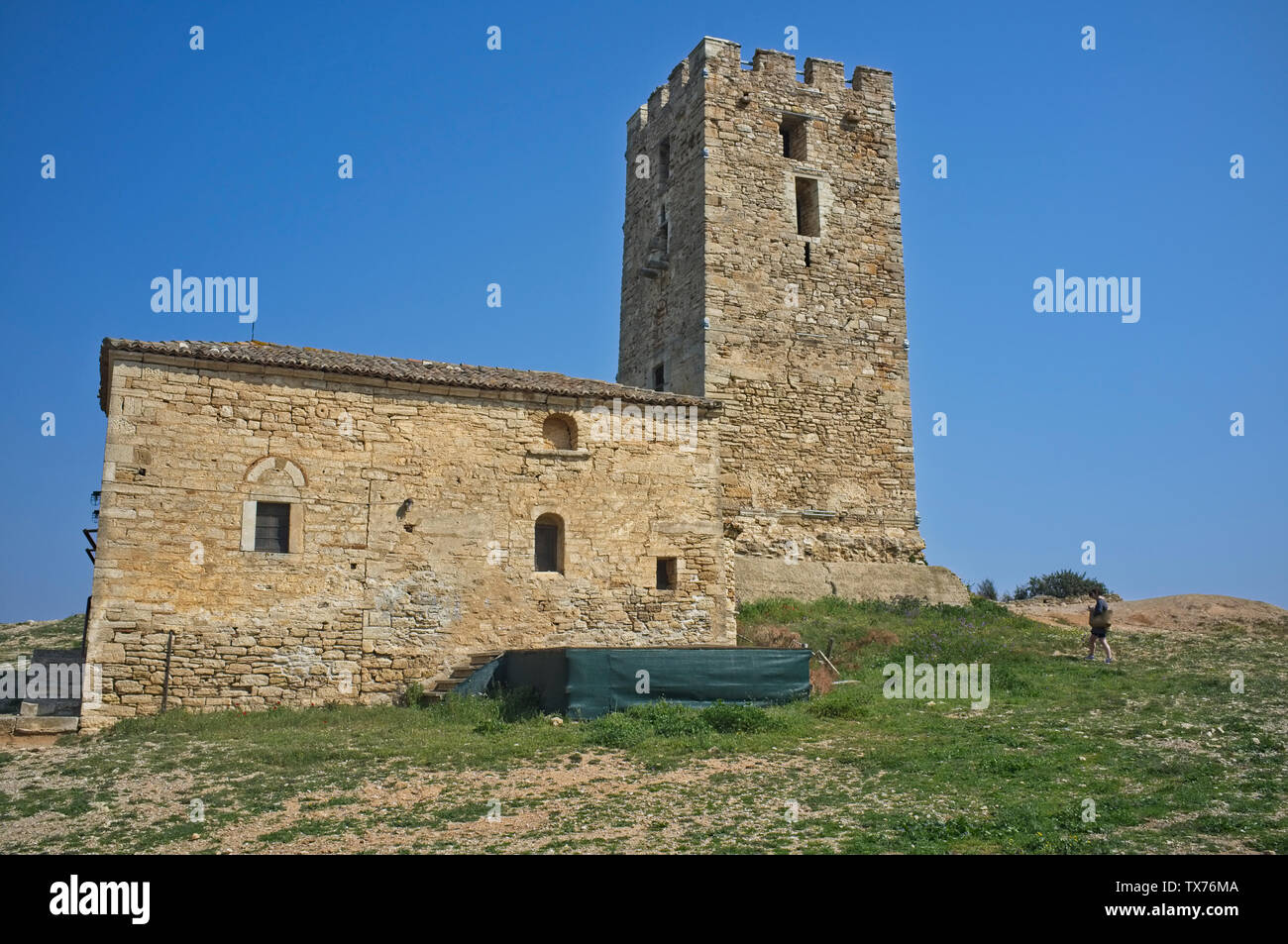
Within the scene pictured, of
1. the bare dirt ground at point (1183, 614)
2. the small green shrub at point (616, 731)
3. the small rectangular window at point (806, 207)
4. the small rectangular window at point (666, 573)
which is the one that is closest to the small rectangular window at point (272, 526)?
the small green shrub at point (616, 731)

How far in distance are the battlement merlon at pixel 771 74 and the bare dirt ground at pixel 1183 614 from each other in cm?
1221

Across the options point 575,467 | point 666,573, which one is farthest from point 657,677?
point 575,467

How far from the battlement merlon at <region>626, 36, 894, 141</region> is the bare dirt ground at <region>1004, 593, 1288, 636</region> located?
1221 cm

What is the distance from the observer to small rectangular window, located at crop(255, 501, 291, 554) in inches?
557

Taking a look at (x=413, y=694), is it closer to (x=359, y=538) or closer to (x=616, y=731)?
(x=359, y=538)

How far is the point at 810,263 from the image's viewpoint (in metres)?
22.1

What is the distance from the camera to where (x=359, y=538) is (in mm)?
14562

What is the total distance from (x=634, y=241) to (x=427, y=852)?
19.4 meters

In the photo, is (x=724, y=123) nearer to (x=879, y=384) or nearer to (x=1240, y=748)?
(x=879, y=384)

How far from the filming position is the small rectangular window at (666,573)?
16.7 metres

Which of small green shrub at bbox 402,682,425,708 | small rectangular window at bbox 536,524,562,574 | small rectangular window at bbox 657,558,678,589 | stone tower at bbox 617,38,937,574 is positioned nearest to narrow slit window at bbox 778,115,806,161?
stone tower at bbox 617,38,937,574

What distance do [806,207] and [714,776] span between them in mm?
15854

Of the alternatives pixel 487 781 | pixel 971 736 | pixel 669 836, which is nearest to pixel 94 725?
pixel 487 781
